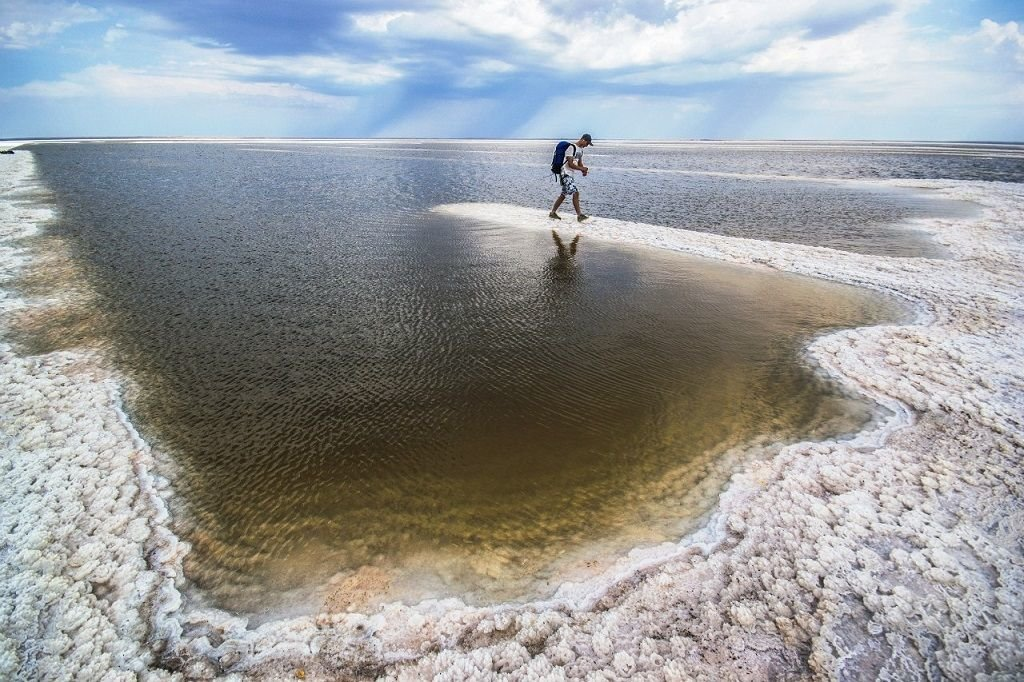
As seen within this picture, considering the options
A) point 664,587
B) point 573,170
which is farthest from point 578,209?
point 664,587

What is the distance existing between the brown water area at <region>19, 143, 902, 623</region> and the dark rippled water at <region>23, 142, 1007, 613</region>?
0.10 feet

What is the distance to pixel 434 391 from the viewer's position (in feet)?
20.7

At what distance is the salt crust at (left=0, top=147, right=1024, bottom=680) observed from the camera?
3137mm

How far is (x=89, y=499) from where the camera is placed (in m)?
4.45

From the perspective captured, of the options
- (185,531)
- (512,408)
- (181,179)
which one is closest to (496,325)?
(512,408)

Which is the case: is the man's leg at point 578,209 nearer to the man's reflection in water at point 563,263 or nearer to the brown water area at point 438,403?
the man's reflection in water at point 563,263

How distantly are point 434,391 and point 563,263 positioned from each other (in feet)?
24.4

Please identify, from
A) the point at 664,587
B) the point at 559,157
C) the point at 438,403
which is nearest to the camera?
the point at 664,587

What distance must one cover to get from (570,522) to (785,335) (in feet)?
19.7

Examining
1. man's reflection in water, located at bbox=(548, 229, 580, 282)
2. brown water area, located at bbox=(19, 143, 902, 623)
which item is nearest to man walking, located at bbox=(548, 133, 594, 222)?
man's reflection in water, located at bbox=(548, 229, 580, 282)

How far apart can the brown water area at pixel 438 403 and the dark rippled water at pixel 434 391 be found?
3 centimetres

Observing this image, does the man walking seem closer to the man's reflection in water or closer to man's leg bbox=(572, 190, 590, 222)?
man's leg bbox=(572, 190, 590, 222)

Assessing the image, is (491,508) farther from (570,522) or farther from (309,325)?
(309,325)

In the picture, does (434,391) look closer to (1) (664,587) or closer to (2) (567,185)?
(1) (664,587)
